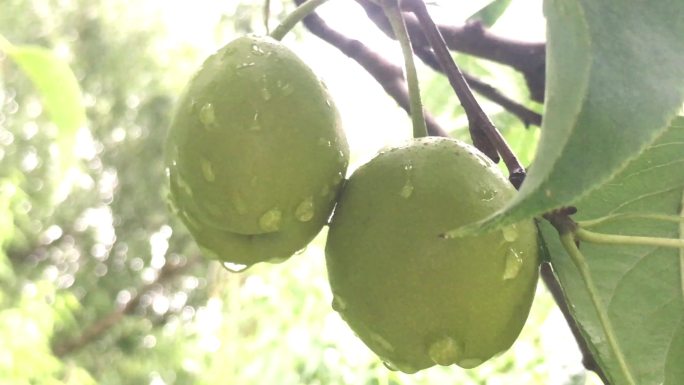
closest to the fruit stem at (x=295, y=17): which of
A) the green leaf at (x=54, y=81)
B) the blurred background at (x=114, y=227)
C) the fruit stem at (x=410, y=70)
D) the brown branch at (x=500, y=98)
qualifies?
the fruit stem at (x=410, y=70)

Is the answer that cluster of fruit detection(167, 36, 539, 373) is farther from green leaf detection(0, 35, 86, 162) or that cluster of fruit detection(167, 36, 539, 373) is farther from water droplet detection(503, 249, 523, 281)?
green leaf detection(0, 35, 86, 162)

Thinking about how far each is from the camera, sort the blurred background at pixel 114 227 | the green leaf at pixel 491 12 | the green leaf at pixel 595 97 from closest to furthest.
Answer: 1. the green leaf at pixel 595 97
2. the green leaf at pixel 491 12
3. the blurred background at pixel 114 227

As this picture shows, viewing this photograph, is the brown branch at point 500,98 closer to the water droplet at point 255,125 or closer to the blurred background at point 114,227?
the water droplet at point 255,125

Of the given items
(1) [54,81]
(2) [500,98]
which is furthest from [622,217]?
(1) [54,81]

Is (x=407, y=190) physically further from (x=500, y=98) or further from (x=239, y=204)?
(x=500, y=98)

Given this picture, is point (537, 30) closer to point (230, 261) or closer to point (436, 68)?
point (436, 68)

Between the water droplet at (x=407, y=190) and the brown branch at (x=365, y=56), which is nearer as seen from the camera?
the water droplet at (x=407, y=190)

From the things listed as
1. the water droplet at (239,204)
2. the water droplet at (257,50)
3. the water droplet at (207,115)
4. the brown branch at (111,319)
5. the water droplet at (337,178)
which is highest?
the water droplet at (257,50)

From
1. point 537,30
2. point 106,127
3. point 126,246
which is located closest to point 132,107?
point 106,127
